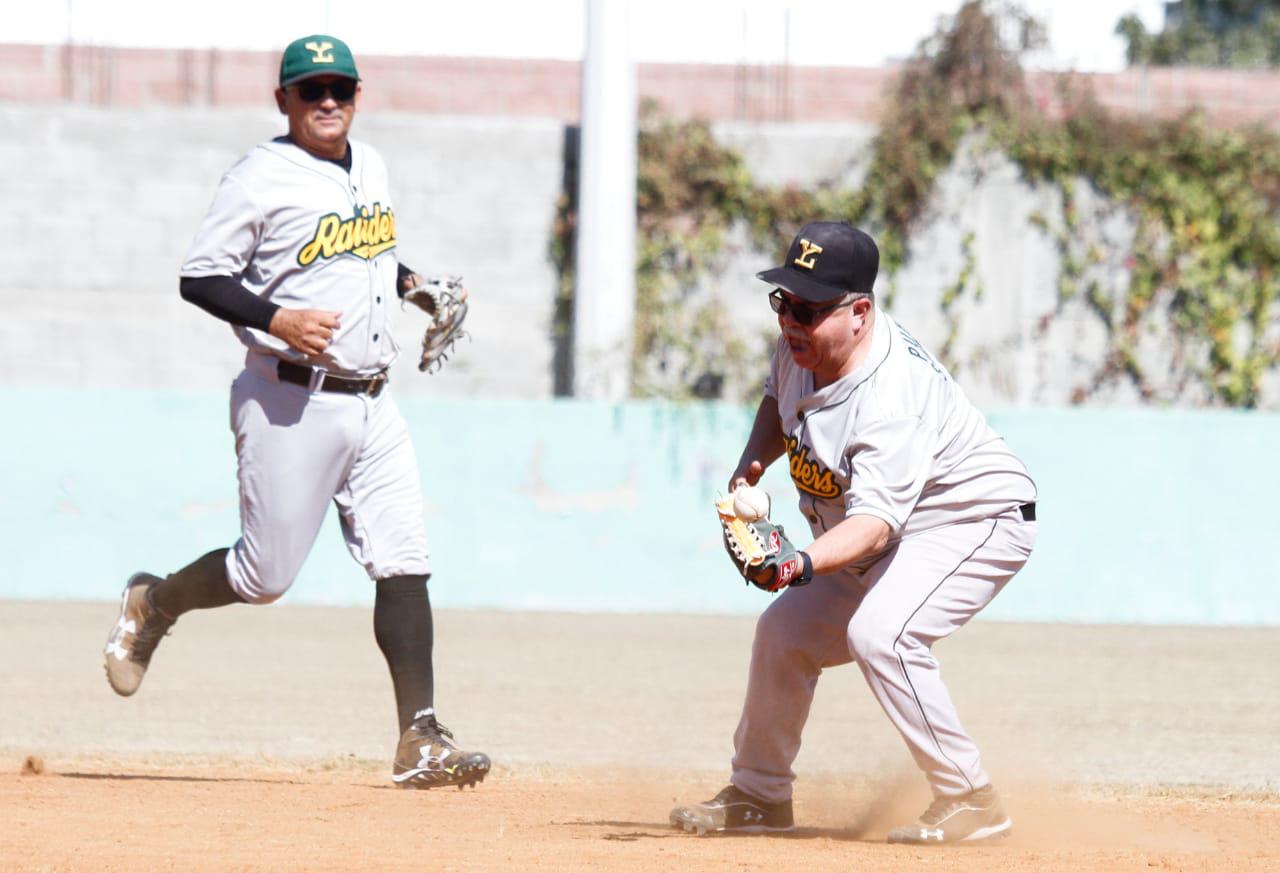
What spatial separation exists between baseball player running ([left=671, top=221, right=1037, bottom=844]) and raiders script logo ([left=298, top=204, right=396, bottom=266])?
1465mm

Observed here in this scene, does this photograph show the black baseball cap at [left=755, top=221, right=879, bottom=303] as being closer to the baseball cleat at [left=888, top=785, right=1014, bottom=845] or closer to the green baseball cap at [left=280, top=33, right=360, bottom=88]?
the baseball cleat at [left=888, top=785, right=1014, bottom=845]

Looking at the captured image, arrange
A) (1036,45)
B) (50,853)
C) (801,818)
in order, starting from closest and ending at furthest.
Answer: (50,853) → (801,818) → (1036,45)

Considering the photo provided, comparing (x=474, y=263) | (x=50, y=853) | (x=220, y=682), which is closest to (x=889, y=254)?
(x=474, y=263)

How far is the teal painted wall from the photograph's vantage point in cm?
1173

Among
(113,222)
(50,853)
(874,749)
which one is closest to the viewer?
(50,853)

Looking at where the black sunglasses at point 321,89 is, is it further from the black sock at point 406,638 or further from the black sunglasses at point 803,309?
the black sunglasses at point 803,309

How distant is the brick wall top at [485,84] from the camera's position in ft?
54.2

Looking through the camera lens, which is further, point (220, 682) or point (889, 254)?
point (889, 254)

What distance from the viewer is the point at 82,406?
1192 cm

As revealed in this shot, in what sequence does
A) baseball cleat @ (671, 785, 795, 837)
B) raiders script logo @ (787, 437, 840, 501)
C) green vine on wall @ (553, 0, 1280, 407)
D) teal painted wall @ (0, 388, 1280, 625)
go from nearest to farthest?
raiders script logo @ (787, 437, 840, 501), baseball cleat @ (671, 785, 795, 837), teal painted wall @ (0, 388, 1280, 625), green vine on wall @ (553, 0, 1280, 407)

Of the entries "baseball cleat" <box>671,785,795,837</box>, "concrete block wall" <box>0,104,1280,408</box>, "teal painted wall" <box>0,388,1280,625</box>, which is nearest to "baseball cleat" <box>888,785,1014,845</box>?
"baseball cleat" <box>671,785,795,837</box>

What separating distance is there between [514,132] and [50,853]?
11.2m

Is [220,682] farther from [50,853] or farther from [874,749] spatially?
[50,853]

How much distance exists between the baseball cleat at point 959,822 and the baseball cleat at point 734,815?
411 millimetres
